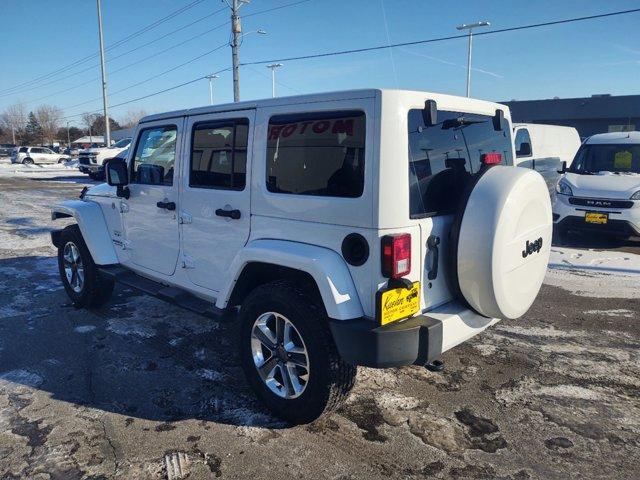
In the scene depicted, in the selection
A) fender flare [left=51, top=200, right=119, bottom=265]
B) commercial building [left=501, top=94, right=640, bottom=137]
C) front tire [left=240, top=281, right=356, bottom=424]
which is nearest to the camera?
front tire [left=240, top=281, right=356, bottom=424]

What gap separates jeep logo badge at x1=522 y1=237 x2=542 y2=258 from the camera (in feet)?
10.1

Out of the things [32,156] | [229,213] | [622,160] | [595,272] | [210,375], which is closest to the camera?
[229,213]

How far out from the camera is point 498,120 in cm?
368

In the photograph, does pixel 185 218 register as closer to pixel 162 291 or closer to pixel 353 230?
pixel 162 291

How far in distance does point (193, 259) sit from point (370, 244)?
70.1 inches

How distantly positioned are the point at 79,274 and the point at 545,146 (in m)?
12.6

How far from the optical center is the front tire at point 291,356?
9.39 feet

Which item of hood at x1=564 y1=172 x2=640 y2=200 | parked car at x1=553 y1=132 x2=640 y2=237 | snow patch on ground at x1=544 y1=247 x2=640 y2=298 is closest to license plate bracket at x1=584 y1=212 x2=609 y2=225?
parked car at x1=553 y1=132 x2=640 y2=237

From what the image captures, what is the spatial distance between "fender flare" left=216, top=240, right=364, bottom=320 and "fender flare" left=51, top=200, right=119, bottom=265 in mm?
2537

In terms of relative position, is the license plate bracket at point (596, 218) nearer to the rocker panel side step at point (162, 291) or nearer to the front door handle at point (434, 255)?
the front door handle at point (434, 255)

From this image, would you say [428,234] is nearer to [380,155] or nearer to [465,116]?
[380,155]

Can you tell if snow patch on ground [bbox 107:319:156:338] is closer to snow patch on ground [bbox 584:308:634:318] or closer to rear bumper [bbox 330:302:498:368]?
rear bumper [bbox 330:302:498:368]

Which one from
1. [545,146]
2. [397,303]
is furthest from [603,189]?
[397,303]

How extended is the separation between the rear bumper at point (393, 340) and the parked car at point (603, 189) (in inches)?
251
